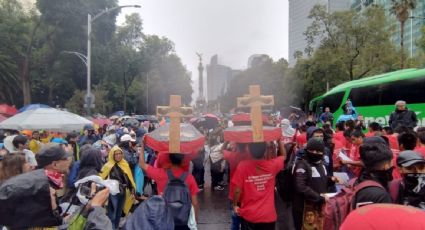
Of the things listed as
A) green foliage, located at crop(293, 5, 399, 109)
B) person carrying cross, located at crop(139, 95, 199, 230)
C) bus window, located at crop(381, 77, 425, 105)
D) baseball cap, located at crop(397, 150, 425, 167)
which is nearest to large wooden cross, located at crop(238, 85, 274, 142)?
person carrying cross, located at crop(139, 95, 199, 230)

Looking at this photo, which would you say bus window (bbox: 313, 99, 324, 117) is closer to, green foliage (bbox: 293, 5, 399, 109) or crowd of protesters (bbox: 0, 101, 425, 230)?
green foliage (bbox: 293, 5, 399, 109)

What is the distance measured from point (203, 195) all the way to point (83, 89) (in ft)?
94.2

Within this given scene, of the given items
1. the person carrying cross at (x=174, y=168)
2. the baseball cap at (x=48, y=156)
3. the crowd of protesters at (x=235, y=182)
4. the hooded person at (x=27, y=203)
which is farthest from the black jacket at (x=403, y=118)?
the hooded person at (x=27, y=203)

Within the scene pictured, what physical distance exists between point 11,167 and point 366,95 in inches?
741

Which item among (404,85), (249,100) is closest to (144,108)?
(404,85)

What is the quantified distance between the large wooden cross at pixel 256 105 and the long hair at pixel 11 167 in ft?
7.70

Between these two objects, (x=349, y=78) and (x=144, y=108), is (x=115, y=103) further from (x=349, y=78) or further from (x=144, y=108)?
(x=349, y=78)

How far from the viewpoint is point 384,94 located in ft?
61.8

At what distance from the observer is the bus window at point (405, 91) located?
16.2 metres

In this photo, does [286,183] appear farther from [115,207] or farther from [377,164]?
[115,207]

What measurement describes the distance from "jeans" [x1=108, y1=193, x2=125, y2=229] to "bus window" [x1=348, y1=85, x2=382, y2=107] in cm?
1577

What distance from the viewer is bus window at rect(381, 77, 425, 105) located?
636 inches

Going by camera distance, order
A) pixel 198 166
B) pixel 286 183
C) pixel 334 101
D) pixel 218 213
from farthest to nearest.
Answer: pixel 334 101
pixel 198 166
pixel 218 213
pixel 286 183

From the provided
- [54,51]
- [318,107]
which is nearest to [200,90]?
[54,51]
